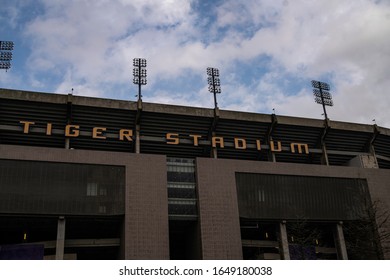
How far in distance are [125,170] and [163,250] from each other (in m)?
12.5

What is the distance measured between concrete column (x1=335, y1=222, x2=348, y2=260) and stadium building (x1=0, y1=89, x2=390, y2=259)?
0.17 meters

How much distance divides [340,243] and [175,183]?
2843 centimetres

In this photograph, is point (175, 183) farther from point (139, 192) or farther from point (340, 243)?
point (340, 243)

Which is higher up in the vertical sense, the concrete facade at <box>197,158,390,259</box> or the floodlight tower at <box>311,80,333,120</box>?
the floodlight tower at <box>311,80,333,120</box>

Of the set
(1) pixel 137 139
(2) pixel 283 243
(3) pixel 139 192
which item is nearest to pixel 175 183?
(3) pixel 139 192

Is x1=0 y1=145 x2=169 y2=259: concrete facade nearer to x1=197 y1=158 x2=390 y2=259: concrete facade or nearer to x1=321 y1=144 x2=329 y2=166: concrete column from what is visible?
x1=197 y1=158 x2=390 y2=259: concrete facade

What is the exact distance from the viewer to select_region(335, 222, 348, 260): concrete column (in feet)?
211

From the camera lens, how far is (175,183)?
2398 inches

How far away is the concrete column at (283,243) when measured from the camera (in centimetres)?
6088

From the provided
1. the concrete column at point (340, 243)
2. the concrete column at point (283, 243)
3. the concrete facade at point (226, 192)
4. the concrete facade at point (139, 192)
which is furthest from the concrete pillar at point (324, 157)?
the concrete facade at point (139, 192)

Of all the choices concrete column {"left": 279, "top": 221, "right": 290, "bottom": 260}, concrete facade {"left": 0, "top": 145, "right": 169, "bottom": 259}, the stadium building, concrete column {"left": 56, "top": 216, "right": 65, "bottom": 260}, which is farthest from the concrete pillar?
concrete column {"left": 56, "top": 216, "right": 65, "bottom": 260}

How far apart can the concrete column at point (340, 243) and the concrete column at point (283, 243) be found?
965cm

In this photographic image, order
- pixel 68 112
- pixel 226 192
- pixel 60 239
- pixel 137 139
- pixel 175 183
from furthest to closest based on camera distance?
pixel 137 139
pixel 175 183
pixel 226 192
pixel 68 112
pixel 60 239

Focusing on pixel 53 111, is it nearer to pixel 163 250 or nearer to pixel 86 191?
pixel 86 191
